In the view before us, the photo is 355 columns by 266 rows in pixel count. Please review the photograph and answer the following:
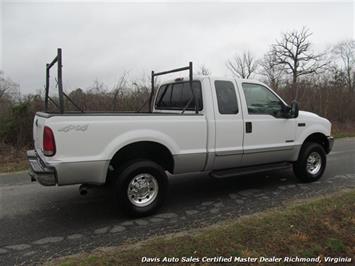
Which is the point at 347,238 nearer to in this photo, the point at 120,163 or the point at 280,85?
the point at 120,163

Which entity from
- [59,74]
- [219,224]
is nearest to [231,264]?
[219,224]

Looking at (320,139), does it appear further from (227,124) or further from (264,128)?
(227,124)

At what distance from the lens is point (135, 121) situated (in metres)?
4.46

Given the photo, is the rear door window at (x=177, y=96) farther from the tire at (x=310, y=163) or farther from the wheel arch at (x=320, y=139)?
the wheel arch at (x=320, y=139)

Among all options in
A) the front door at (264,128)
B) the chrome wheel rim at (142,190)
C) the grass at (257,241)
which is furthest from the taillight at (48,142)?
the front door at (264,128)

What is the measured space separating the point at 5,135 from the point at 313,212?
30.9ft

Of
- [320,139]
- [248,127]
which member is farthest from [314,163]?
[248,127]

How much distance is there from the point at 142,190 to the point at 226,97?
6.82 feet

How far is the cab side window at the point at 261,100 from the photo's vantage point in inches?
223

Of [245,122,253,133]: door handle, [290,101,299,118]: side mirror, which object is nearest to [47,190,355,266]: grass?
[245,122,253,133]: door handle

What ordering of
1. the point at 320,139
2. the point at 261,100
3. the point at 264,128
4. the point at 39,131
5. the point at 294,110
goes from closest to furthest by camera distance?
the point at 39,131
the point at 264,128
the point at 261,100
the point at 294,110
the point at 320,139

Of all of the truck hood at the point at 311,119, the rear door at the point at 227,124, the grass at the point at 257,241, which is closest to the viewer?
the grass at the point at 257,241

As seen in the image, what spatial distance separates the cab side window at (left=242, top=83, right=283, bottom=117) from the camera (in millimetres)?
5656

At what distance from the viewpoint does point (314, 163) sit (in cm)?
654
